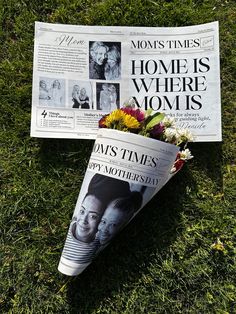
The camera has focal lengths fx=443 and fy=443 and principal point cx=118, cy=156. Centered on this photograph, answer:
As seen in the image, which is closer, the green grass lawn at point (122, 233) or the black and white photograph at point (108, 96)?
the green grass lawn at point (122, 233)

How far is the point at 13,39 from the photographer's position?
4.61ft

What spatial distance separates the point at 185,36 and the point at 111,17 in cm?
24

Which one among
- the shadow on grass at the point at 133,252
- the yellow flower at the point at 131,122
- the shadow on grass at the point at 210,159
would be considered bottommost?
the shadow on grass at the point at 133,252

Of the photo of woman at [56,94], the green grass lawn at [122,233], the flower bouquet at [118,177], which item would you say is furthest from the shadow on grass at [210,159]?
the photo of woman at [56,94]

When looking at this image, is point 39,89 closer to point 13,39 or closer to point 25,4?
point 13,39

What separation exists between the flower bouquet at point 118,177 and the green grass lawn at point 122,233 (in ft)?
A: 0.25

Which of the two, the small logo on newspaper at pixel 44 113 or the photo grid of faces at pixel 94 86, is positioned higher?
the photo grid of faces at pixel 94 86

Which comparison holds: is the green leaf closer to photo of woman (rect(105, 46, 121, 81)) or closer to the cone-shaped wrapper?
the cone-shaped wrapper

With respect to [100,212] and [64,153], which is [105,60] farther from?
[100,212]

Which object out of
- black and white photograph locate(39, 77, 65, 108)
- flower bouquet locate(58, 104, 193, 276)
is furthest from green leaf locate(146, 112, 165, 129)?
black and white photograph locate(39, 77, 65, 108)

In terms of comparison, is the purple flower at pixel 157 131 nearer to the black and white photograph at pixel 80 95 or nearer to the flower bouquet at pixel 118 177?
the flower bouquet at pixel 118 177

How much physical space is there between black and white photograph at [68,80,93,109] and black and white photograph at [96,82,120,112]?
25mm

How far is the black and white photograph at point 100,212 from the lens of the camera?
117 centimetres

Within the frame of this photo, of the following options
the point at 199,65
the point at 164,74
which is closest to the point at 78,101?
the point at 164,74
